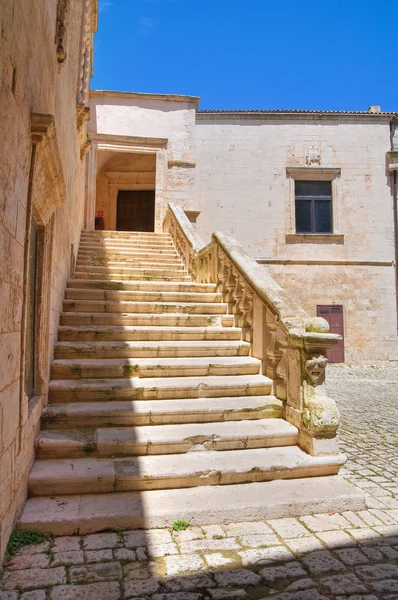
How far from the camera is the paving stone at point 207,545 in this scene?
2576mm

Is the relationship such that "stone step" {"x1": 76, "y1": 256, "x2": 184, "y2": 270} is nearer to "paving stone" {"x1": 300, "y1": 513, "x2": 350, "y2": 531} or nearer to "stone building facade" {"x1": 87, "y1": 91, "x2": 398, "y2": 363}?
"stone building facade" {"x1": 87, "y1": 91, "x2": 398, "y2": 363}

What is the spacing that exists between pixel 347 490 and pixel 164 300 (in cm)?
372

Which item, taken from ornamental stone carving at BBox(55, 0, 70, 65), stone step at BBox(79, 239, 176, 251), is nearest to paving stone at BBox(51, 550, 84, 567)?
ornamental stone carving at BBox(55, 0, 70, 65)

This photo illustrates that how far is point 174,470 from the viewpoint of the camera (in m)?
3.23

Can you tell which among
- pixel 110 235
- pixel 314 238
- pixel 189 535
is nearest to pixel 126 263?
pixel 110 235

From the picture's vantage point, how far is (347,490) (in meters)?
3.25

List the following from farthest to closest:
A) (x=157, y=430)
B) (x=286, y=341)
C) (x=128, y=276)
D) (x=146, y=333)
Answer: (x=128, y=276), (x=146, y=333), (x=286, y=341), (x=157, y=430)

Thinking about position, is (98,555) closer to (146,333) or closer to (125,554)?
(125,554)

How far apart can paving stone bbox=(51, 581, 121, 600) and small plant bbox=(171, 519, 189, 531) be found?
638mm

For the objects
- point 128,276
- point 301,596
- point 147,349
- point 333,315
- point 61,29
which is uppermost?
point 61,29

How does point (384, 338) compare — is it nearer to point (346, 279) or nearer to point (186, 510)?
point (346, 279)

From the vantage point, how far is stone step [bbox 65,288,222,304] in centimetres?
600

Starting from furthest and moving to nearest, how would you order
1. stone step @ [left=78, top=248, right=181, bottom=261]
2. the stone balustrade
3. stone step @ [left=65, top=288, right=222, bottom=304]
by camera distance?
stone step @ [left=78, top=248, right=181, bottom=261]
stone step @ [left=65, top=288, right=222, bottom=304]
the stone balustrade

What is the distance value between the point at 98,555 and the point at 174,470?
34.3 inches
